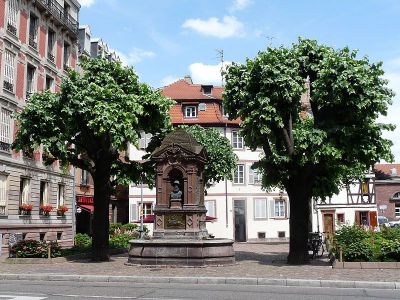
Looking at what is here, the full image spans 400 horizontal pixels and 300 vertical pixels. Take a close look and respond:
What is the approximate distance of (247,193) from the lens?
4369cm

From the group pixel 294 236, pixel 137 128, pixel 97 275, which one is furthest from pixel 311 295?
pixel 137 128

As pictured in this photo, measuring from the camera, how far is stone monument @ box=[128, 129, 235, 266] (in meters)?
17.2

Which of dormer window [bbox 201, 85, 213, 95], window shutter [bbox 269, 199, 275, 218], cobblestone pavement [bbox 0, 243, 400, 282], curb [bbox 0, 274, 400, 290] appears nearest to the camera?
curb [bbox 0, 274, 400, 290]

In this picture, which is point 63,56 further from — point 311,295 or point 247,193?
point 311,295

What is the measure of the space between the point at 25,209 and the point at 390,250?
19756 mm

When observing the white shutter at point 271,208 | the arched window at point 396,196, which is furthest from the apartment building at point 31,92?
the arched window at point 396,196

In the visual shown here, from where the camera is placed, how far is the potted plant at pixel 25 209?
27625mm

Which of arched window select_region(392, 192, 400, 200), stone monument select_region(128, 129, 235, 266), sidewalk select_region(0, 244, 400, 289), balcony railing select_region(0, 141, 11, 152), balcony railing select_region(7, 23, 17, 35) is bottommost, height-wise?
sidewalk select_region(0, 244, 400, 289)

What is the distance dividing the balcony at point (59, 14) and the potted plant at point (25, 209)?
1228 centimetres

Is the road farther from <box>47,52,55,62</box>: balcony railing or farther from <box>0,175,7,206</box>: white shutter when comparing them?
<box>47,52,55,62</box>: balcony railing

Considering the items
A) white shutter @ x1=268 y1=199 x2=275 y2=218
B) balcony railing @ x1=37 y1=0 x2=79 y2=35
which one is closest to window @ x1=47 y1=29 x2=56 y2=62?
balcony railing @ x1=37 y1=0 x2=79 y2=35

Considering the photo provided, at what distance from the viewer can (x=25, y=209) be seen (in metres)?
27.9

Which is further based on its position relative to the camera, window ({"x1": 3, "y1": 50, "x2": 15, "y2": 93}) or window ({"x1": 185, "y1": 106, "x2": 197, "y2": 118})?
window ({"x1": 185, "y1": 106, "x2": 197, "y2": 118})

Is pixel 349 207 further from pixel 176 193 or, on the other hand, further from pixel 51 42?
pixel 176 193
